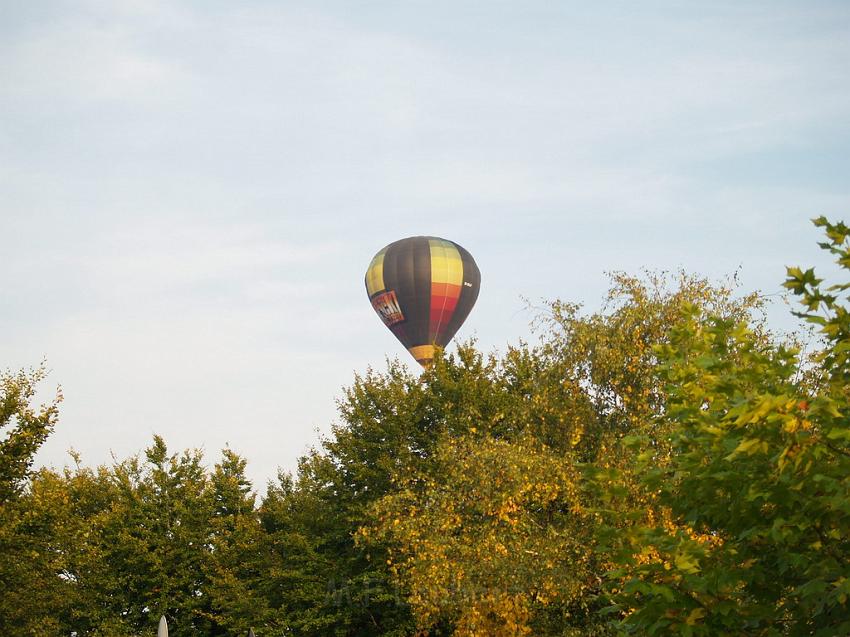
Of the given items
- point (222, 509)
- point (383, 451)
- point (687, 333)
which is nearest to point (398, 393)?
point (383, 451)

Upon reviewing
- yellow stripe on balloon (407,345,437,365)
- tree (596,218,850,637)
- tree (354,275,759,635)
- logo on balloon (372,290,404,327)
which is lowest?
tree (596,218,850,637)

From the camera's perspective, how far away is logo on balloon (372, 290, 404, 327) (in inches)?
3174

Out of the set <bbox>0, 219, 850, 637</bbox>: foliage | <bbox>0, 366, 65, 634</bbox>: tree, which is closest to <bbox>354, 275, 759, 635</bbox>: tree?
<bbox>0, 219, 850, 637</bbox>: foliage

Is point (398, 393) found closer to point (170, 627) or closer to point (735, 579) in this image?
point (170, 627)

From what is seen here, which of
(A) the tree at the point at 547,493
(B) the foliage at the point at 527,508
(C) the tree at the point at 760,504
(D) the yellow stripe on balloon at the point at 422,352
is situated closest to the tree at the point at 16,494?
(B) the foliage at the point at 527,508

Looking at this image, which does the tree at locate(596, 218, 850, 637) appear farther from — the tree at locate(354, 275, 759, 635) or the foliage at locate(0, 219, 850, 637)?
the tree at locate(354, 275, 759, 635)

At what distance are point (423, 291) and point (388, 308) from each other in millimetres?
3456

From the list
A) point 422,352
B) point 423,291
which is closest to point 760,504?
point 423,291

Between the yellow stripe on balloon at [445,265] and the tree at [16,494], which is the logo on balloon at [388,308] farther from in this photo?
the tree at [16,494]

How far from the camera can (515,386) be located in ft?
165

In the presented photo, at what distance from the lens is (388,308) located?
3204 inches

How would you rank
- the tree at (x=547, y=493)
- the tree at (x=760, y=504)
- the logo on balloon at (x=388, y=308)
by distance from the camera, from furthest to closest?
the logo on balloon at (x=388, y=308) → the tree at (x=547, y=493) → the tree at (x=760, y=504)

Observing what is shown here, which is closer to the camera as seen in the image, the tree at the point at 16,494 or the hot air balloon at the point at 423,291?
the tree at the point at 16,494

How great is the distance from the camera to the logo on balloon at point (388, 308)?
8062 cm
